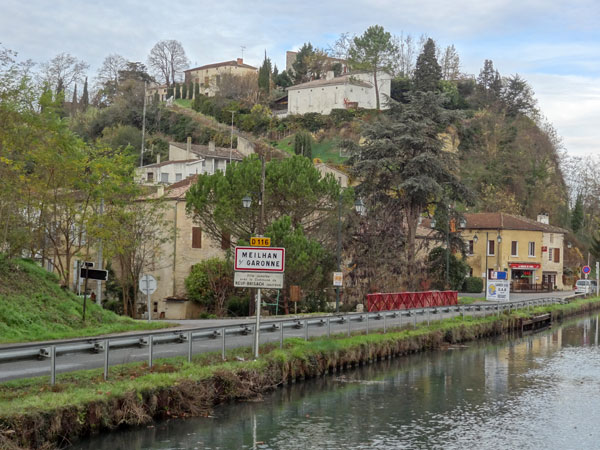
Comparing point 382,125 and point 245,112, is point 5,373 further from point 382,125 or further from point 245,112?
point 245,112

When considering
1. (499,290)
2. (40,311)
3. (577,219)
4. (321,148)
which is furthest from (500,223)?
(40,311)

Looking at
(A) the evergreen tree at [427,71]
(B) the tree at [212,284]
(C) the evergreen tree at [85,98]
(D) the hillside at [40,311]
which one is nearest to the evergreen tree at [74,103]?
(C) the evergreen tree at [85,98]

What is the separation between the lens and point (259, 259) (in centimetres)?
2264

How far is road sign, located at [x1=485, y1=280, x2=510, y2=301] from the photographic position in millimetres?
50844

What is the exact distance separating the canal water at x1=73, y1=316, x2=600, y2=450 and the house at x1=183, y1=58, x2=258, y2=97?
124324mm

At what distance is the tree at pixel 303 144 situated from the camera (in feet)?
347

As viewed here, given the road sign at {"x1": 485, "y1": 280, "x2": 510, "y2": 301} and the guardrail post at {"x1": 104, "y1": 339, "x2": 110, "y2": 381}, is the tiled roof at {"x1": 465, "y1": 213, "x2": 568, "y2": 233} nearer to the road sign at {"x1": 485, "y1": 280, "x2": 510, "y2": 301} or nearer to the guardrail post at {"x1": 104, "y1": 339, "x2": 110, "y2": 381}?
the road sign at {"x1": 485, "y1": 280, "x2": 510, "y2": 301}

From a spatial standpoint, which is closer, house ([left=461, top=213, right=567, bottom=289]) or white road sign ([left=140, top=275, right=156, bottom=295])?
→ white road sign ([left=140, top=275, right=156, bottom=295])

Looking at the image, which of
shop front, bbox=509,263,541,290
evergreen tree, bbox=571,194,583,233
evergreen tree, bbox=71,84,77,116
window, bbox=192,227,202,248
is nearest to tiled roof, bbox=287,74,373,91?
evergreen tree, bbox=571,194,583,233

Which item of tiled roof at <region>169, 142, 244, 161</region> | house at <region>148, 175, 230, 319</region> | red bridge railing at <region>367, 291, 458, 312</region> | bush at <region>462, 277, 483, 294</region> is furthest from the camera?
tiled roof at <region>169, 142, 244, 161</region>

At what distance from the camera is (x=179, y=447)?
16.3 m

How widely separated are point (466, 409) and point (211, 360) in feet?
24.0

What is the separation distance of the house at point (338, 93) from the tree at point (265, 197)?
2773 inches

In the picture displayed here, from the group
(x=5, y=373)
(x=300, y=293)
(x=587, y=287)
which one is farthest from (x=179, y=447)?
(x=587, y=287)
